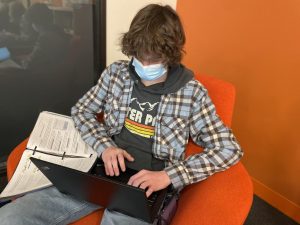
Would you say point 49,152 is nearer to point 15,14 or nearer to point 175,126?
point 175,126

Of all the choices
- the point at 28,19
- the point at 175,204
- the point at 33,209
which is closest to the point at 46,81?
the point at 28,19

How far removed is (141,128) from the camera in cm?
112

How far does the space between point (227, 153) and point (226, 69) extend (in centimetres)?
78

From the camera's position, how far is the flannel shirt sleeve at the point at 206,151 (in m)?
0.96

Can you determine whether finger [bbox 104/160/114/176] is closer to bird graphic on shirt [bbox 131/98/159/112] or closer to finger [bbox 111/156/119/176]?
finger [bbox 111/156/119/176]

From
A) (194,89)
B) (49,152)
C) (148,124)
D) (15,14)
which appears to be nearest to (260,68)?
(194,89)

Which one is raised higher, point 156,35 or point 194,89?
point 156,35

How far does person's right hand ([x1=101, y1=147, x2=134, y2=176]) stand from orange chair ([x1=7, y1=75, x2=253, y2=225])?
5.5 inches

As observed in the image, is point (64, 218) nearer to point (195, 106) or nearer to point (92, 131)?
point (92, 131)

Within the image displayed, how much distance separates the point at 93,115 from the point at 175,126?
0.34 metres

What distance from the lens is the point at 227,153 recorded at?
3.26 feet

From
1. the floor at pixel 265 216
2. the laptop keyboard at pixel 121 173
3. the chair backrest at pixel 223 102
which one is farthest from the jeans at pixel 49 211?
the floor at pixel 265 216

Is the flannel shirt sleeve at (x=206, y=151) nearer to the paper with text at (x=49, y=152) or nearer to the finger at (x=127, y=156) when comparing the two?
the finger at (x=127, y=156)

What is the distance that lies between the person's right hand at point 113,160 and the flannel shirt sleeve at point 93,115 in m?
0.07
